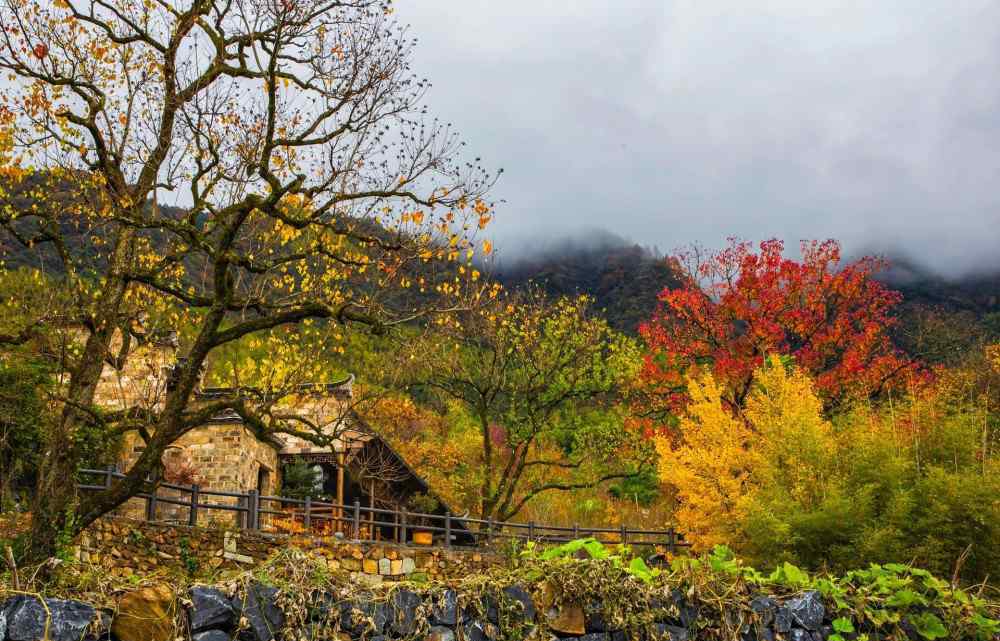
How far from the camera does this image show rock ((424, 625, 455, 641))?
4.31 m

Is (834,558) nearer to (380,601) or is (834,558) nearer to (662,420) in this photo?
(380,601)

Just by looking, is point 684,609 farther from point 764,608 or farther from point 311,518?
point 311,518

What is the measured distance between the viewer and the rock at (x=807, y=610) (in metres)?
5.16

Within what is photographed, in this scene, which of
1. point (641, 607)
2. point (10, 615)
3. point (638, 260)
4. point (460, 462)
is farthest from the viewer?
point (638, 260)

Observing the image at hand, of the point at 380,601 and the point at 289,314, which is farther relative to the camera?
the point at 289,314

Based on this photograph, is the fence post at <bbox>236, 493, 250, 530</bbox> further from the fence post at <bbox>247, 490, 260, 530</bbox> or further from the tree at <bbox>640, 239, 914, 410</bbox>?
the tree at <bbox>640, 239, 914, 410</bbox>

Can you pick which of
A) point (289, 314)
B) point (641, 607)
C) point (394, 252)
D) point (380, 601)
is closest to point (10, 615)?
point (380, 601)

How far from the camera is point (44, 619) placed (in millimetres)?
3465

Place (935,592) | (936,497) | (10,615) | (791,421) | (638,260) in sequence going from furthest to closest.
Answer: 1. (638,260)
2. (791,421)
3. (936,497)
4. (935,592)
5. (10,615)

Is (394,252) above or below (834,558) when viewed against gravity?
above

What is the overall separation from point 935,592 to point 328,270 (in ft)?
28.6

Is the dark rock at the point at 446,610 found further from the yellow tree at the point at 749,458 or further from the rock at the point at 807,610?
the yellow tree at the point at 749,458

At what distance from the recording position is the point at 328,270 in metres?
12.1

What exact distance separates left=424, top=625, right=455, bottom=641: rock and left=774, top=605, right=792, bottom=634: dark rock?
6.54 ft
